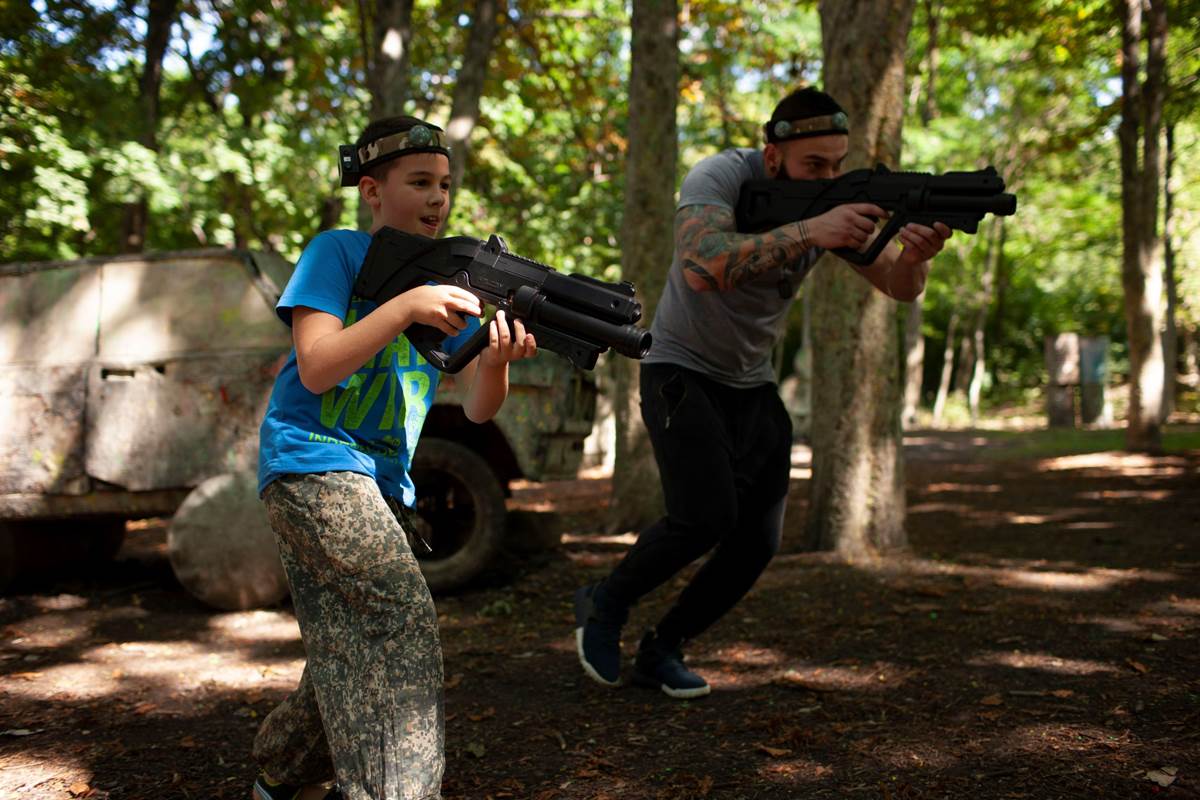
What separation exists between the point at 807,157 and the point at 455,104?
7510mm

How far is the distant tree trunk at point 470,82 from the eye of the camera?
34.1 ft

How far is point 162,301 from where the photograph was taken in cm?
625

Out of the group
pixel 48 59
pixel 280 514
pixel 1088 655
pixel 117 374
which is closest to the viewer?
pixel 280 514

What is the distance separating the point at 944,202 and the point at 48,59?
1368cm

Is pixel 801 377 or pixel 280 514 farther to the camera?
pixel 801 377

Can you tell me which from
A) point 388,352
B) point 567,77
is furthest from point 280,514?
point 567,77

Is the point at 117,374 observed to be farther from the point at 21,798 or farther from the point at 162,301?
the point at 21,798

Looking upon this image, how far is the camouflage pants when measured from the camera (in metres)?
2.28

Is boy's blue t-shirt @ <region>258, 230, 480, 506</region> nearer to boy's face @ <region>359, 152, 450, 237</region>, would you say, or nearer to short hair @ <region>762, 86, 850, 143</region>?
boy's face @ <region>359, 152, 450, 237</region>

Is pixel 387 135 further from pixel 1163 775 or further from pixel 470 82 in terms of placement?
pixel 470 82

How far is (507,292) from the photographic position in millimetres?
2477

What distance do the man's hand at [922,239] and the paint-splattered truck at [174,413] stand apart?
3.26 m

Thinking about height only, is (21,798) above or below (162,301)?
below

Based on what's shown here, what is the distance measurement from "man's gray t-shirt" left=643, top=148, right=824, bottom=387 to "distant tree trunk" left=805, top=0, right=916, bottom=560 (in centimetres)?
276
